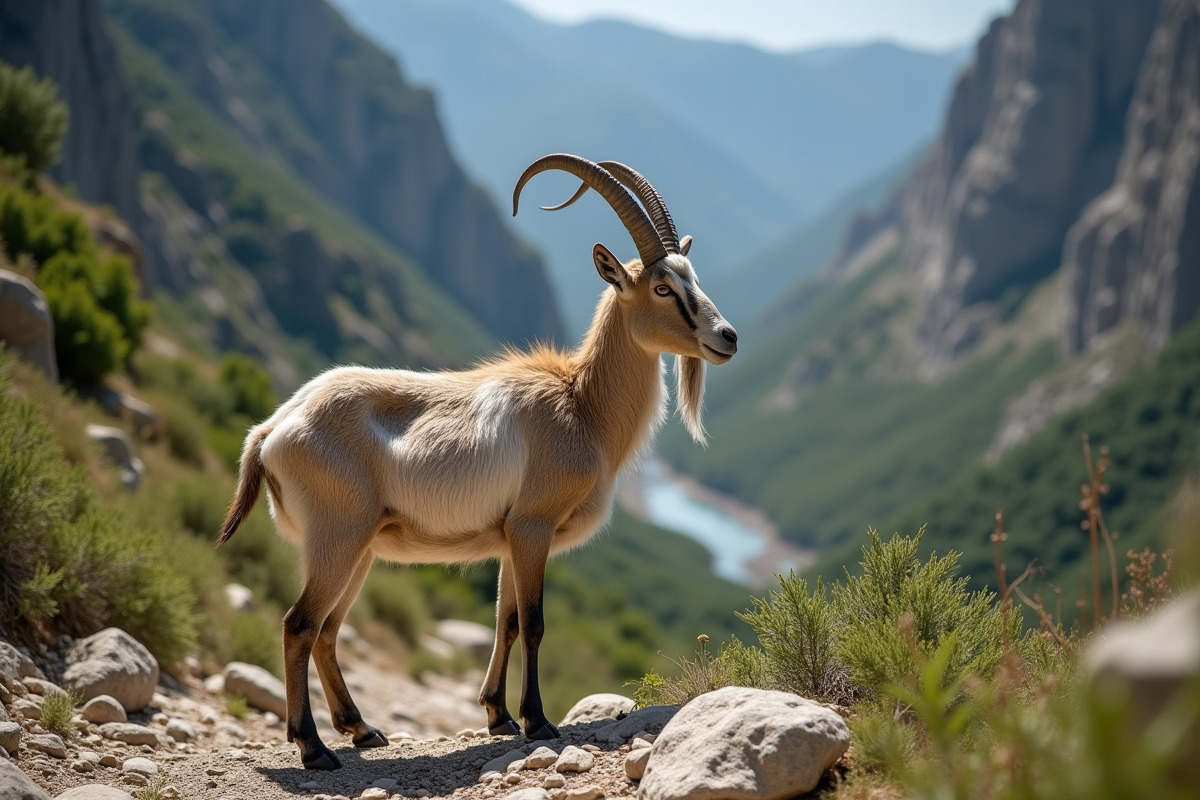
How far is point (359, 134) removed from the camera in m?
174

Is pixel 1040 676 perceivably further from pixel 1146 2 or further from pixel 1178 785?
pixel 1146 2

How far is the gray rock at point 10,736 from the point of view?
21.1 ft

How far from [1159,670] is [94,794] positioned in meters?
5.75

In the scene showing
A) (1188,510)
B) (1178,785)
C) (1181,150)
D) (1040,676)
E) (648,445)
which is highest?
(1181,150)

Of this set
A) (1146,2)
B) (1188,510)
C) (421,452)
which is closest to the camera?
(1188,510)

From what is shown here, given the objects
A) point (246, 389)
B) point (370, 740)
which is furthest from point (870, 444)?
point (370, 740)

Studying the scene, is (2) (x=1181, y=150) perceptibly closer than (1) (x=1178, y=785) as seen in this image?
No

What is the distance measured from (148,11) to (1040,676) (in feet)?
450

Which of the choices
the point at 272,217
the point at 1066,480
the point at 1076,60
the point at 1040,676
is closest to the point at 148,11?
the point at 272,217

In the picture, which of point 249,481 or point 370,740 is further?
point 370,740

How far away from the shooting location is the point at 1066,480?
88.8m

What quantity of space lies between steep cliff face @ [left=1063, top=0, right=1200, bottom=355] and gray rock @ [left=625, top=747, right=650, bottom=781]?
114367 millimetres

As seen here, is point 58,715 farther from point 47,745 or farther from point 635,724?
point 635,724

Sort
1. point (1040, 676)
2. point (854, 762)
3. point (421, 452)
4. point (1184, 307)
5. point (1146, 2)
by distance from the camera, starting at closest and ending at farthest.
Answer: point (854, 762)
point (1040, 676)
point (421, 452)
point (1184, 307)
point (1146, 2)
